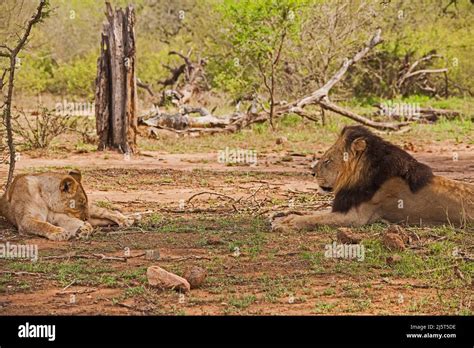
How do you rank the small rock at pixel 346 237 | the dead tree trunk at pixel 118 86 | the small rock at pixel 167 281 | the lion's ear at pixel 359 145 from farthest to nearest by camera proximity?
1. the dead tree trunk at pixel 118 86
2. the lion's ear at pixel 359 145
3. the small rock at pixel 346 237
4. the small rock at pixel 167 281

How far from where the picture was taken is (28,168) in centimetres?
1248

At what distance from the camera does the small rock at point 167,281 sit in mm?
5613

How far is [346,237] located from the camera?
22.9 ft

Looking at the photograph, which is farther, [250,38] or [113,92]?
[250,38]

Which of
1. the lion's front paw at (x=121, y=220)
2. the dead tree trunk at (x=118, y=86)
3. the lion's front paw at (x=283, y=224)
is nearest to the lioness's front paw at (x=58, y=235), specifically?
the lion's front paw at (x=121, y=220)

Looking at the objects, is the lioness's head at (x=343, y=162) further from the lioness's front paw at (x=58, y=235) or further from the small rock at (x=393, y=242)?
the lioness's front paw at (x=58, y=235)

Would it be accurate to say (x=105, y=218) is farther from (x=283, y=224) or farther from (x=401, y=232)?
(x=401, y=232)

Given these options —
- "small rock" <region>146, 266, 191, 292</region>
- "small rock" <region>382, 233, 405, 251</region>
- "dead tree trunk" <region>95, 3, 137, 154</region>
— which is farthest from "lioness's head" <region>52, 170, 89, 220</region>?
"dead tree trunk" <region>95, 3, 137, 154</region>

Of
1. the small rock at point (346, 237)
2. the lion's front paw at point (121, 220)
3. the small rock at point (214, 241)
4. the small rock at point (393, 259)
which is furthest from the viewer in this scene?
the lion's front paw at point (121, 220)

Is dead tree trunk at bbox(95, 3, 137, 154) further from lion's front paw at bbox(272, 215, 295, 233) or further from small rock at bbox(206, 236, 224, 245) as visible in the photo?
small rock at bbox(206, 236, 224, 245)

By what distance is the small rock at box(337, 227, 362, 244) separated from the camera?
695 centimetres
